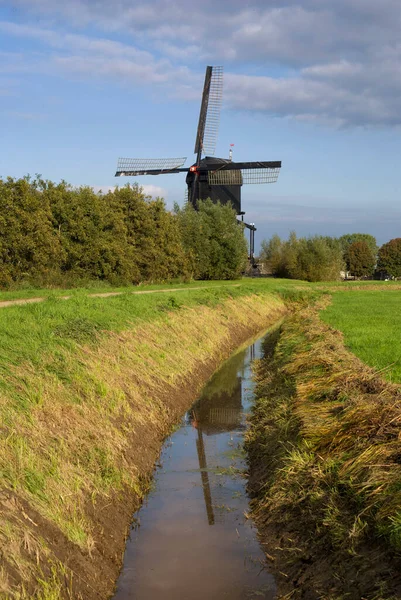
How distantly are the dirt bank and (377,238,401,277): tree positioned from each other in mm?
129500

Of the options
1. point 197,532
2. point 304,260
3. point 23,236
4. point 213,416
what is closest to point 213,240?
point 304,260

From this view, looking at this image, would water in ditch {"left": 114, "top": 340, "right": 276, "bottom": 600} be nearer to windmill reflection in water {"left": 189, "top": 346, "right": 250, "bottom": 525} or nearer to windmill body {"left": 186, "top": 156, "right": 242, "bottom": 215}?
windmill reflection in water {"left": 189, "top": 346, "right": 250, "bottom": 525}

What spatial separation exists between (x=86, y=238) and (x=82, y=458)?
3368cm

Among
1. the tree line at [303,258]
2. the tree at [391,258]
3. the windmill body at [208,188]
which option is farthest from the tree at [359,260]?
the windmill body at [208,188]

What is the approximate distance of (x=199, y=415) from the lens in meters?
15.7

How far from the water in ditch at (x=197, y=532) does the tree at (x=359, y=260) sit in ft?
399

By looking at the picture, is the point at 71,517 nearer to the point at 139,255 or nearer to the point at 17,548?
the point at 17,548

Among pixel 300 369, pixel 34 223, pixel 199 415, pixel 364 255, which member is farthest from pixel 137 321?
pixel 364 255

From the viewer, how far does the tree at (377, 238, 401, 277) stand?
13912 centimetres

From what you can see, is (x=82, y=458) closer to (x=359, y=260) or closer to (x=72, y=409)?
(x=72, y=409)

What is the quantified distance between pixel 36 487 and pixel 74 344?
6098 mm

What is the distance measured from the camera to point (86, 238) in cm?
4156

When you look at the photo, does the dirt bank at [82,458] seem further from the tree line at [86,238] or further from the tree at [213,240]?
the tree at [213,240]

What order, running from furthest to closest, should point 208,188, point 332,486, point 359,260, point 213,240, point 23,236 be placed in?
point 359,260 → point 208,188 → point 213,240 → point 23,236 → point 332,486
